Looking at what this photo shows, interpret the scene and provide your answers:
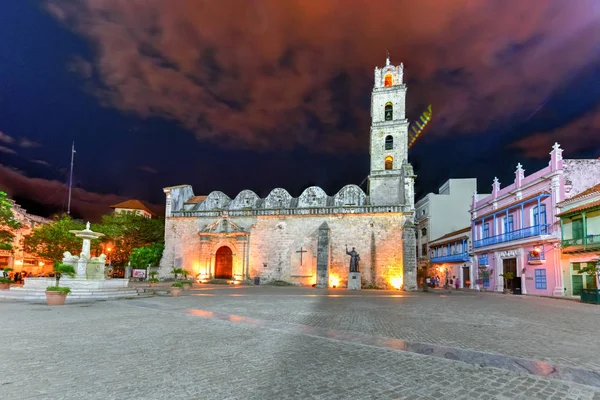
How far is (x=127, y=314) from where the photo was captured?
9.77 m

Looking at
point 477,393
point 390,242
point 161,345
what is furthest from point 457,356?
point 390,242

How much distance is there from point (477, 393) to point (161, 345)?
16.2ft

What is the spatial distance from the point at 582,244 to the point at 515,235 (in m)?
5.49

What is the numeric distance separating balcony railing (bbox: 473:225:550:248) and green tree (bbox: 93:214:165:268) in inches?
1193

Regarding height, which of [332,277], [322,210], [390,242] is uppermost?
[322,210]

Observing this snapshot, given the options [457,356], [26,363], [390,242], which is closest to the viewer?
[26,363]

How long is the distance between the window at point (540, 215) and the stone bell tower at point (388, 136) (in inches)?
371

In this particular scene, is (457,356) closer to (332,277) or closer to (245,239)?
(332,277)

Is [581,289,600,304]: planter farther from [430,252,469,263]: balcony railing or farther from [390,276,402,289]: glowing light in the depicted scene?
[430,252,469,263]: balcony railing

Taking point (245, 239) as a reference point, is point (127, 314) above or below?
below

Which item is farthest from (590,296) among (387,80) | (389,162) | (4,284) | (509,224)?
(4,284)

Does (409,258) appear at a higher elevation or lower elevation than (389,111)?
lower

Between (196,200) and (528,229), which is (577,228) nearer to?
(528,229)

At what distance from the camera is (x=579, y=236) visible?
19.1 metres
